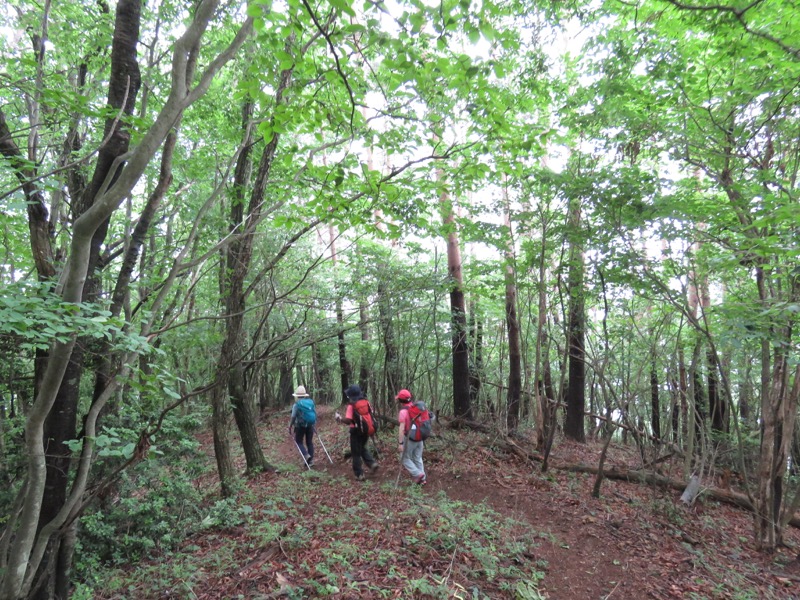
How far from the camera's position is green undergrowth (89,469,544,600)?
4.11 metres

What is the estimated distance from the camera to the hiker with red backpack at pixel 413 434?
23.7ft

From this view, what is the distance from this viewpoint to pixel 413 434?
23.7 feet

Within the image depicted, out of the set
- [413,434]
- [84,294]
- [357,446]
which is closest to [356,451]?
[357,446]

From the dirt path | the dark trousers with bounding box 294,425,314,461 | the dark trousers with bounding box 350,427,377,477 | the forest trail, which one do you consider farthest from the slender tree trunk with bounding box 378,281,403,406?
the dark trousers with bounding box 350,427,377,477

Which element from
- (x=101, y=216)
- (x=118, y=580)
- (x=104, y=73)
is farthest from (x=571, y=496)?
(x=104, y=73)

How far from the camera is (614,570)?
5082mm

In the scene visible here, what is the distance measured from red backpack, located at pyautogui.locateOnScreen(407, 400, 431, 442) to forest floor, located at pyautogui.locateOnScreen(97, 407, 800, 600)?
2.78ft

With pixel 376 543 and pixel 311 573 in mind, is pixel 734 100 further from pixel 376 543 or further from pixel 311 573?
pixel 311 573

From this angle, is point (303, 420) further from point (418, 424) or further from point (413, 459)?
point (418, 424)

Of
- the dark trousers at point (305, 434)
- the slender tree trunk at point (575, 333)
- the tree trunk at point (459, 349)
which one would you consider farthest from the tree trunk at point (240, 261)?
the tree trunk at point (459, 349)

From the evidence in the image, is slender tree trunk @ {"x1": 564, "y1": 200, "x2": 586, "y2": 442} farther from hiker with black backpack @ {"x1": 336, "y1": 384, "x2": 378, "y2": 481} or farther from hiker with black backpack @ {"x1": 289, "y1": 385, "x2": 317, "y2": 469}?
hiker with black backpack @ {"x1": 289, "y1": 385, "x2": 317, "y2": 469}

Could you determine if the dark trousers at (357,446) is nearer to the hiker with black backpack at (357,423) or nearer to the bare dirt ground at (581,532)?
the hiker with black backpack at (357,423)

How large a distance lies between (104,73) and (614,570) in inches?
356

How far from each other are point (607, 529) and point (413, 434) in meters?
3.08
